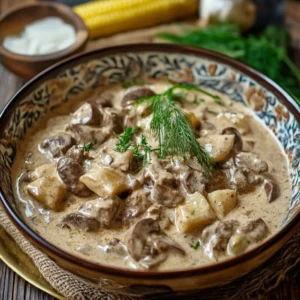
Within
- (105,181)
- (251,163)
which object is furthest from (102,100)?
(251,163)

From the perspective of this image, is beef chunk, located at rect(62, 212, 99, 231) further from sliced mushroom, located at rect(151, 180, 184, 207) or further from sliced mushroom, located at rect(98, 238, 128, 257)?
sliced mushroom, located at rect(151, 180, 184, 207)

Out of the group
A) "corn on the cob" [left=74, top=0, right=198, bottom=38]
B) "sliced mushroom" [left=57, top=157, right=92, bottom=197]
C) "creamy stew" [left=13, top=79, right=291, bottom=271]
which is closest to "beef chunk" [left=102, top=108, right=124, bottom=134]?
"creamy stew" [left=13, top=79, right=291, bottom=271]

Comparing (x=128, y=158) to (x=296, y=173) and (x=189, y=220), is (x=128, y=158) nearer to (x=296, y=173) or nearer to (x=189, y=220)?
(x=189, y=220)

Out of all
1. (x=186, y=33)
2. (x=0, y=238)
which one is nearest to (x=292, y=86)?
(x=186, y=33)

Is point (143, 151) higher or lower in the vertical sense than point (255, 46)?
lower

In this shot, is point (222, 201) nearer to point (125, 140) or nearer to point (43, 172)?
point (125, 140)

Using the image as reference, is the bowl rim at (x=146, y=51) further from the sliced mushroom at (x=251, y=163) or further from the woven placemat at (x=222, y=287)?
the sliced mushroom at (x=251, y=163)
